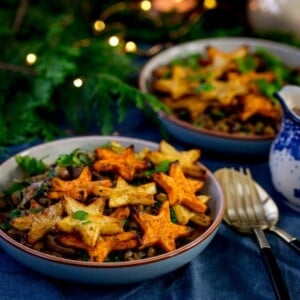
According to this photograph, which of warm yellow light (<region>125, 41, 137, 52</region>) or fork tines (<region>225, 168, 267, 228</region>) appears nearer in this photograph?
fork tines (<region>225, 168, 267, 228</region>)

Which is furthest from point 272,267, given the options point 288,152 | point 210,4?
point 210,4

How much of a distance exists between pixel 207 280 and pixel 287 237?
0.18 m

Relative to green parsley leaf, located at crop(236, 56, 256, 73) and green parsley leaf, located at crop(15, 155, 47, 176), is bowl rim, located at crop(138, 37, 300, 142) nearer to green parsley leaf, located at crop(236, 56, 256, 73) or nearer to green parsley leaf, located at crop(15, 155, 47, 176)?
green parsley leaf, located at crop(236, 56, 256, 73)

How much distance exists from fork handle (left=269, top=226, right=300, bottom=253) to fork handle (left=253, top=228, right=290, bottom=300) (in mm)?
32

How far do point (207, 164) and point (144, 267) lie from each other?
1.62ft

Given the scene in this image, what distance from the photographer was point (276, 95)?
125 cm

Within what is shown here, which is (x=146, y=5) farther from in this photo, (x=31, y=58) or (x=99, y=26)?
(x=31, y=58)

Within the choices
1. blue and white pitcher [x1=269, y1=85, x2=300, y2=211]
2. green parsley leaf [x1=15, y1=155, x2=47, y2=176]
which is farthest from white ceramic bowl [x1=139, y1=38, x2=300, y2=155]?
green parsley leaf [x1=15, y1=155, x2=47, y2=176]

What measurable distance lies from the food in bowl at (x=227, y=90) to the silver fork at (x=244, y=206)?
0.18 meters

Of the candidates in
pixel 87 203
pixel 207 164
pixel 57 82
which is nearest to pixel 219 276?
pixel 87 203

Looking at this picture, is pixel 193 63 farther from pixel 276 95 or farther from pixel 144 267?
pixel 144 267

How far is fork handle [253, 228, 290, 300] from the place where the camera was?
0.97 metres

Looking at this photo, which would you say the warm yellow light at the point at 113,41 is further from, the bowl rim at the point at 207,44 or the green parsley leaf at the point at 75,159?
the green parsley leaf at the point at 75,159

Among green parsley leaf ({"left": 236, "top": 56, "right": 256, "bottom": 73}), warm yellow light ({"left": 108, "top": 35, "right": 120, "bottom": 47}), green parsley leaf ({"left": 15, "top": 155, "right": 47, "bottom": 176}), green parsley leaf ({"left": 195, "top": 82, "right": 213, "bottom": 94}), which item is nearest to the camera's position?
green parsley leaf ({"left": 15, "top": 155, "right": 47, "bottom": 176})
